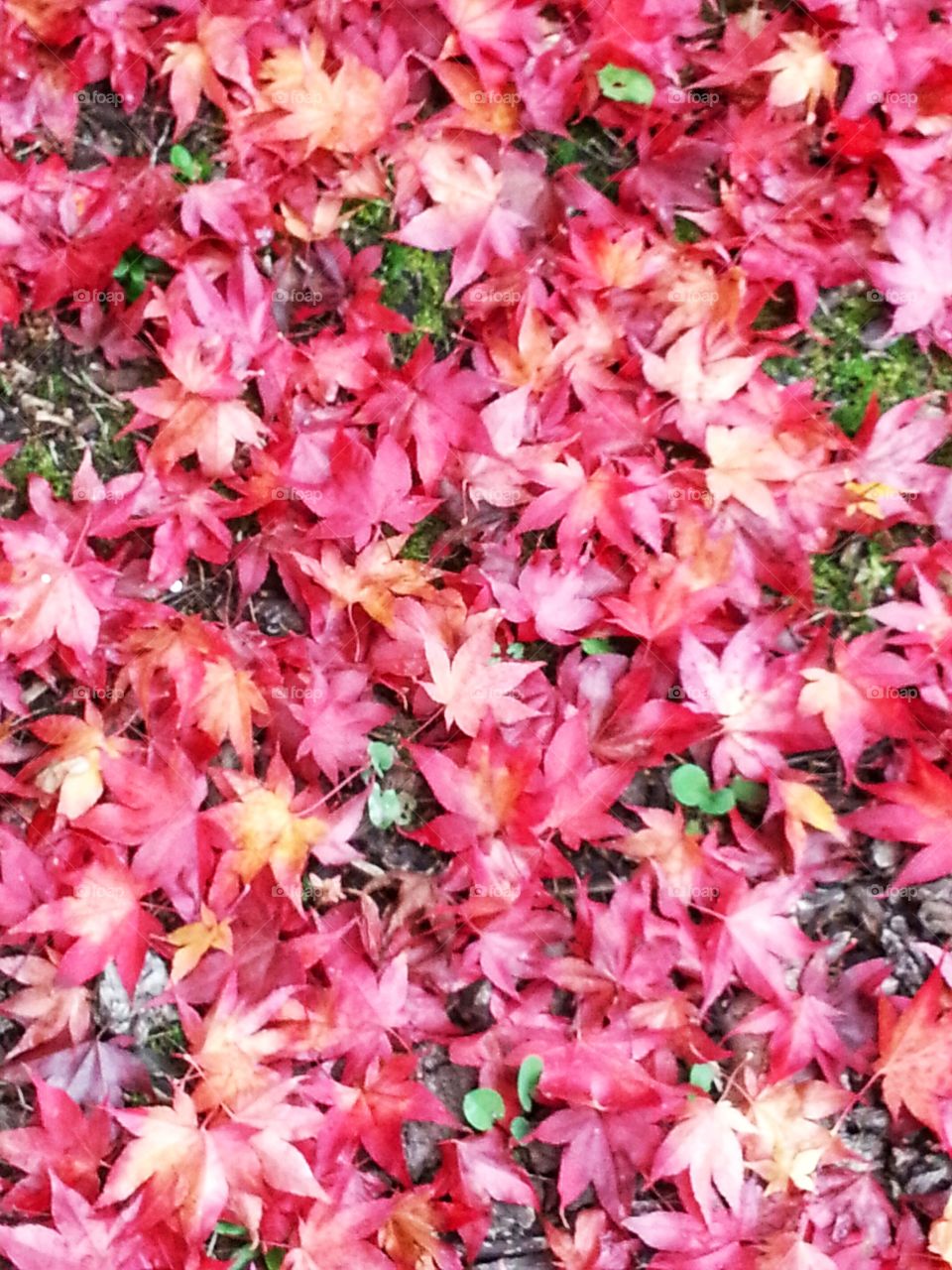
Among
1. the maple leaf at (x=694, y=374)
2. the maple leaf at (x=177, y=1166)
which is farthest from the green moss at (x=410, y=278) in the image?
the maple leaf at (x=177, y=1166)

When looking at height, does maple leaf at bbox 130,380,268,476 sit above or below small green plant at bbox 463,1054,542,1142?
above

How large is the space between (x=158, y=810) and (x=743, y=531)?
38.8 inches

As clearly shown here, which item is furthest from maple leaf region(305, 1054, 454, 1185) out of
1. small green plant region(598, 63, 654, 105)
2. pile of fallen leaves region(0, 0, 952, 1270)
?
small green plant region(598, 63, 654, 105)

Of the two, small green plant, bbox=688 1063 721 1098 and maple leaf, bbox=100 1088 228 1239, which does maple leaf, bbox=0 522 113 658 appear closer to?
maple leaf, bbox=100 1088 228 1239

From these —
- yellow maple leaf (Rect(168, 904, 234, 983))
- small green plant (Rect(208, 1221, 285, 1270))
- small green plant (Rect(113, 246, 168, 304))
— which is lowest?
small green plant (Rect(208, 1221, 285, 1270))

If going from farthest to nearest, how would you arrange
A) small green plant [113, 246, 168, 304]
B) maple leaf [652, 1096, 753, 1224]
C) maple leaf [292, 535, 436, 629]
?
small green plant [113, 246, 168, 304]
maple leaf [292, 535, 436, 629]
maple leaf [652, 1096, 753, 1224]

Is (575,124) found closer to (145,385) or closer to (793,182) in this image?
(793,182)

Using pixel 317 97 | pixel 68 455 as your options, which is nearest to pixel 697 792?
pixel 68 455

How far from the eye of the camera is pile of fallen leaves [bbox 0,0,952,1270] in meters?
1.47

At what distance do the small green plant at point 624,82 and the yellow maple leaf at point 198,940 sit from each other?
1444mm

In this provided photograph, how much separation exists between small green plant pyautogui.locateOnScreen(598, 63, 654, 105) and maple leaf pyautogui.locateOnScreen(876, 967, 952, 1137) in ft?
4.83

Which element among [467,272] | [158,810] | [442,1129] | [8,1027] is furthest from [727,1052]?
[467,272]

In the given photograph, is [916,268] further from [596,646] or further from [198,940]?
[198,940]

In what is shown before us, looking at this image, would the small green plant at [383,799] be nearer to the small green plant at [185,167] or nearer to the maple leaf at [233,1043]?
the maple leaf at [233,1043]
